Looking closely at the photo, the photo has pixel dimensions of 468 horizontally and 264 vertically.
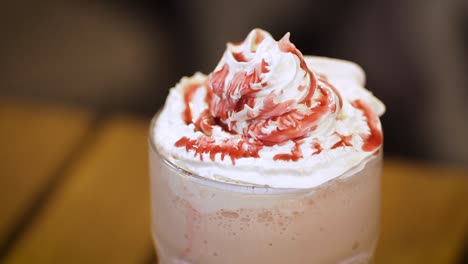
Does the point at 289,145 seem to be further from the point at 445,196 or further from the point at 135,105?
the point at 135,105

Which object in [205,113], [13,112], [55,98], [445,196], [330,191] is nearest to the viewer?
[330,191]

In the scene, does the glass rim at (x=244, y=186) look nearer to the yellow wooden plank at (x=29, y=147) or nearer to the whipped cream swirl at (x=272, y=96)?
the whipped cream swirl at (x=272, y=96)

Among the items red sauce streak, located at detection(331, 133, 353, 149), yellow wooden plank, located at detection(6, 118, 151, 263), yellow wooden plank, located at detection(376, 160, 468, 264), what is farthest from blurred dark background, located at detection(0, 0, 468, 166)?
red sauce streak, located at detection(331, 133, 353, 149)

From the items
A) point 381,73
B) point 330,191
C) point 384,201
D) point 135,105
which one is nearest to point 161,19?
point 135,105

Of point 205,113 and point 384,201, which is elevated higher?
point 205,113

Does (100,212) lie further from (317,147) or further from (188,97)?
(317,147)

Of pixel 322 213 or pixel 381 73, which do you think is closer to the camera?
pixel 322 213
